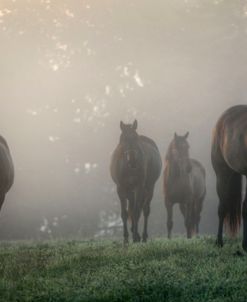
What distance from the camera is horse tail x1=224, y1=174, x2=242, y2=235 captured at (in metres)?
13.9

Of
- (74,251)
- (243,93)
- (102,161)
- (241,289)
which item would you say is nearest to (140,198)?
(74,251)

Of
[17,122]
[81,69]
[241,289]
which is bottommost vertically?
[241,289]

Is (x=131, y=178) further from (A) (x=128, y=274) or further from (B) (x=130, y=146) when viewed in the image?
(A) (x=128, y=274)

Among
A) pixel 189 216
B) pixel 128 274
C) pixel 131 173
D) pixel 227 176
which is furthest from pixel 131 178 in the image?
pixel 128 274

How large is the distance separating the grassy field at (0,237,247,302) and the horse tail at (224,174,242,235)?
1076 mm

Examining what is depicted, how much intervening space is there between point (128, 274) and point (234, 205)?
4.92 m

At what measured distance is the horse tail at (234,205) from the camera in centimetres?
1395

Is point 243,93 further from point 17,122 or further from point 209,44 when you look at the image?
point 17,122

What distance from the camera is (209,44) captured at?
3691 cm

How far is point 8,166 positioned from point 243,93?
942 inches

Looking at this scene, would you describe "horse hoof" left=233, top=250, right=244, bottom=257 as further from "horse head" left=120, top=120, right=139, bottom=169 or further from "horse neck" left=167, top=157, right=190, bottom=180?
"horse neck" left=167, top=157, right=190, bottom=180

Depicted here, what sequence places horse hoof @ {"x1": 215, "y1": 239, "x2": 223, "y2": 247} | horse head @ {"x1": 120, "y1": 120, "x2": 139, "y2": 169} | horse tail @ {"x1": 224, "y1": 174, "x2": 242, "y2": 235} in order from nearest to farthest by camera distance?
horse hoof @ {"x1": 215, "y1": 239, "x2": 223, "y2": 247} < horse tail @ {"x1": 224, "y1": 174, "x2": 242, "y2": 235} < horse head @ {"x1": 120, "y1": 120, "x2": 139, "y2": 169}

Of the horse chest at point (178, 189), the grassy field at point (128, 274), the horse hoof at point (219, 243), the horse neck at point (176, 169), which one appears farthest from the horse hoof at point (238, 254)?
the horse chest at point (178, 189)

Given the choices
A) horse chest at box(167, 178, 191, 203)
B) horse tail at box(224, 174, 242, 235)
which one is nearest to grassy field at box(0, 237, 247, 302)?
horse tail at box(224, 174, 242, 235)
